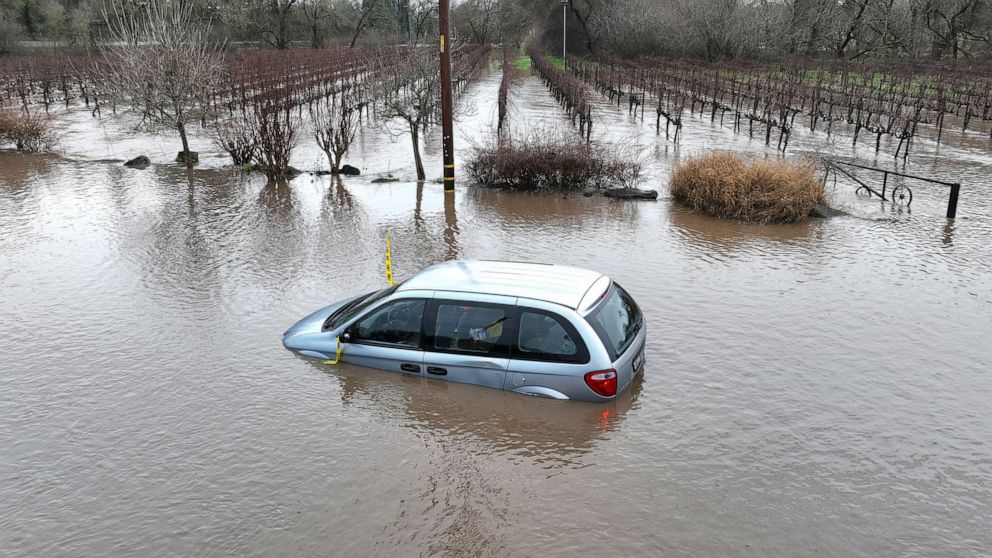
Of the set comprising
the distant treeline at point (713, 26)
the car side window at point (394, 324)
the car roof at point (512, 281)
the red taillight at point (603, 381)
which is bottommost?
the red taillight at point (603, 381)

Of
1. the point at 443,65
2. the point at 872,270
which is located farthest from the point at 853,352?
the point at 443,65

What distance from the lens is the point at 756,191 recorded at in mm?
16688

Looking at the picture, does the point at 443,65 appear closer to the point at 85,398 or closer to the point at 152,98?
the point at 152,98

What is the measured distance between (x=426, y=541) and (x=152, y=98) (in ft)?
69.3

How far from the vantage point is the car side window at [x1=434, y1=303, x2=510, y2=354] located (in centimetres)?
782

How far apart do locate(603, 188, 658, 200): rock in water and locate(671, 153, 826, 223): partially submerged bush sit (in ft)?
4.69

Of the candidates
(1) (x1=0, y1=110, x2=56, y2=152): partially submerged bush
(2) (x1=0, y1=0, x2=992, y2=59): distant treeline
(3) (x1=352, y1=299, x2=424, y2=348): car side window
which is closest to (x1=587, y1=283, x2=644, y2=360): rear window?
(3) (x1=352, y1=299, x2=424, y2=348): car side window

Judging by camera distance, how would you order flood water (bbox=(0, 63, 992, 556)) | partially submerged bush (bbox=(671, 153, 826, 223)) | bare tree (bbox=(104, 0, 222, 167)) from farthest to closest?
bare tree (bbox=(104, 0, 222, 167))
partially submerged bush (bbox=(671, 153, 826, 223))
flood water (bbox=(0, 63, 992, 556))

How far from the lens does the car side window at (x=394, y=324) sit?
326 inches

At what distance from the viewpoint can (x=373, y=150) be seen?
28.2 m

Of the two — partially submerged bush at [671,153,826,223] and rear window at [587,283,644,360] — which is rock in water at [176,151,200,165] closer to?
partially submerged bush at [671,153,826,223]

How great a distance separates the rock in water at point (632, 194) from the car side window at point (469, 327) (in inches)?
473

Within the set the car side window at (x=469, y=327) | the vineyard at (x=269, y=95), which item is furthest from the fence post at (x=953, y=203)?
the car side window at (x=469, y=327)

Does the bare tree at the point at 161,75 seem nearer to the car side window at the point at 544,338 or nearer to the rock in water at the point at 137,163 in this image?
the rock in water at the point at 137,163
